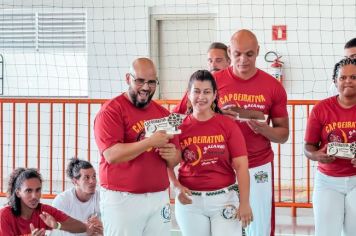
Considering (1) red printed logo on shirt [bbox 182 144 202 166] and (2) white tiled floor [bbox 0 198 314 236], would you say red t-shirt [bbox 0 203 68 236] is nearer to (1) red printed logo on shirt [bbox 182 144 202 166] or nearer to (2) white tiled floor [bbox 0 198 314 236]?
(1) red printed logo on shirt [bbox 182 144 202 166]

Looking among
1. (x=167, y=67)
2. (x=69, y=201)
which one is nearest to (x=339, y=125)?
(x=69, y=201)

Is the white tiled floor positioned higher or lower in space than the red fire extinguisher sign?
lower

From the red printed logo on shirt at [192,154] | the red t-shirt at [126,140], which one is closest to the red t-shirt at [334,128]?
the red printed logo on shirt at [192,154]

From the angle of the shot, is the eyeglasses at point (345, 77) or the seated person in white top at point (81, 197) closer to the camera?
the eyeglasses at point (345, 77)

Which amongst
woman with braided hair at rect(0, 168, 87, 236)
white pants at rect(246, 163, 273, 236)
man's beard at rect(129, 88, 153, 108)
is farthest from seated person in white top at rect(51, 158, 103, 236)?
man's beard at rect(129, 88, 153, 108)

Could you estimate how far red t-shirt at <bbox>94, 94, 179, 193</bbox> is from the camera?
14.6 ft

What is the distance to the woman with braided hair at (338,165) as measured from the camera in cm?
480

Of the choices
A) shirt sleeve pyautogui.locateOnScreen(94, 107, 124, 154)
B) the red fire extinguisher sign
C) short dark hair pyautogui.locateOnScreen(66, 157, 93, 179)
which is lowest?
short dark hair pyautogui.locateOnScreen(66, 157, 93, 179)

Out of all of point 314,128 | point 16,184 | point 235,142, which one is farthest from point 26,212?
point 314,128

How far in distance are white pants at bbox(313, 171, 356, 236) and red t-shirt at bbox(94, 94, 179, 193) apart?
3.62ft

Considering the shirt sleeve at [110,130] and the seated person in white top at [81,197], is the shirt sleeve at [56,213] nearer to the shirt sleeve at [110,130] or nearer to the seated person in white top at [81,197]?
the seated person in white top at [81,197]

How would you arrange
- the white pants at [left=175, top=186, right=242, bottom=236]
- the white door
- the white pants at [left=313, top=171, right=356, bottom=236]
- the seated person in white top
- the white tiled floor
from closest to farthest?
the white pants at [left=175, top=186, right=242, bottom=236] → the white pants at [left=313, top=171, right=356, bottom=236] → the seated person in white top → the white tiled floor → the white door

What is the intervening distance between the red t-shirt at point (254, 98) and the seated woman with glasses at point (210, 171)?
1.31ft

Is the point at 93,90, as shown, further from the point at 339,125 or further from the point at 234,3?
the point at 339,125
